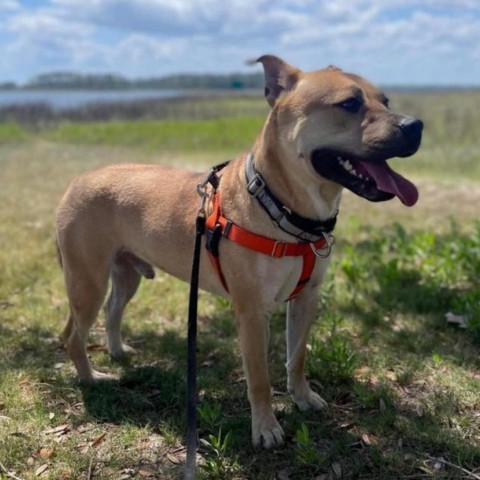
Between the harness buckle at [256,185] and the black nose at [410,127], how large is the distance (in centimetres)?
79

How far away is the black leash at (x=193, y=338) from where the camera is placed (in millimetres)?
3011

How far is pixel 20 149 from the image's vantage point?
21812mm

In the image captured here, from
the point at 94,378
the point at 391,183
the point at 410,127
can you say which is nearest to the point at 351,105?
the point at 410,127

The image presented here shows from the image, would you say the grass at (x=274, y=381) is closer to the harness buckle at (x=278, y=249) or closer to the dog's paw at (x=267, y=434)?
the dog's paw at (x=267, y=434)

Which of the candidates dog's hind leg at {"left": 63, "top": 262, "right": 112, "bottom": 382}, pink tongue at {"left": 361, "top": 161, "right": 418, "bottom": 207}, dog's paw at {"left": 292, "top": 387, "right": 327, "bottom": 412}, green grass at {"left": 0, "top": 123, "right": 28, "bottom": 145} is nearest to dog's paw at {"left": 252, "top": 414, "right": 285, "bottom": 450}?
dog's paw at {"left": 292, "top": 387, "right": 327, "bottom": 412}

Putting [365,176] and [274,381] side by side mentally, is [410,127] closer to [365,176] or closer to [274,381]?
[365,176]

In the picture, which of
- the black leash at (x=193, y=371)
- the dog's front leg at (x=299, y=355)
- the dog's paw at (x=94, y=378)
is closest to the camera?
the black leash at (x=193, y=371)

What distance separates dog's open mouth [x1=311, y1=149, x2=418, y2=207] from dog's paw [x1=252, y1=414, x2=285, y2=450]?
1433 millimetres

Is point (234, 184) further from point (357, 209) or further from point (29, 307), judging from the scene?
point (357, 209)

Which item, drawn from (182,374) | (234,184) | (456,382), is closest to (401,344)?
(456,382)

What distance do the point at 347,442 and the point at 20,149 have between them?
20.8 meters

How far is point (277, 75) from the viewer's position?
343 centimetres

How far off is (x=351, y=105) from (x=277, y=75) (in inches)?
20.0

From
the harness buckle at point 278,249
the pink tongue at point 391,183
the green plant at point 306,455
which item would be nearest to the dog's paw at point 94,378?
the green plant at point 306,455
